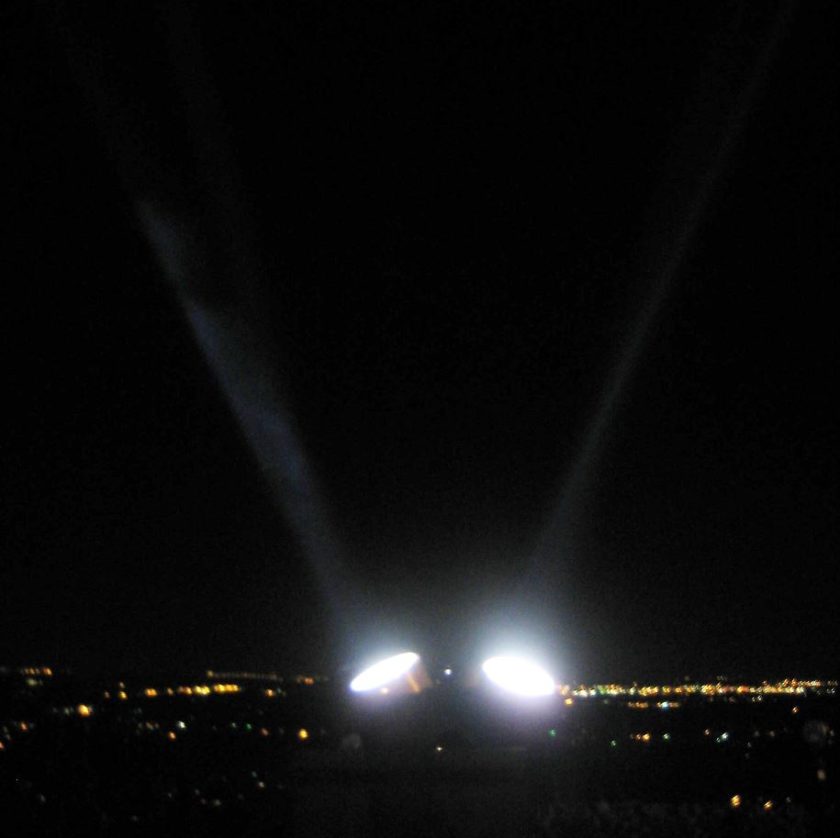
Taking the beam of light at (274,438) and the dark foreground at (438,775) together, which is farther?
the beam of light at (274,438)

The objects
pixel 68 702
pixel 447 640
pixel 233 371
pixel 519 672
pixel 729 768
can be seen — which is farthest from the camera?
pixel 233 371

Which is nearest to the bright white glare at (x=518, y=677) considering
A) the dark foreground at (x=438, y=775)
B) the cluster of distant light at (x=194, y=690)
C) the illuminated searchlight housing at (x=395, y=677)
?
the dark foreground at (x=438, y=775)

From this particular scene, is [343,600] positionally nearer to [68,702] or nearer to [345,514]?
[345,514]

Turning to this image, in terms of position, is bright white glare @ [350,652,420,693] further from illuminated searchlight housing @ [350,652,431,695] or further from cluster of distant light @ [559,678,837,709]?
cluster of distant light @ [559,678,837,709]

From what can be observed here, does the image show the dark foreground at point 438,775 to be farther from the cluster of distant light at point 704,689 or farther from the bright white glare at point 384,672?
the cluster of distant light at point 704,689

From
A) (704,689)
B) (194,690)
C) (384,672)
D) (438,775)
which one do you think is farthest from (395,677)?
(704,689)

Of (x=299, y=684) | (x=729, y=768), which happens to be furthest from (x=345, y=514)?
(x=729, y=768)
